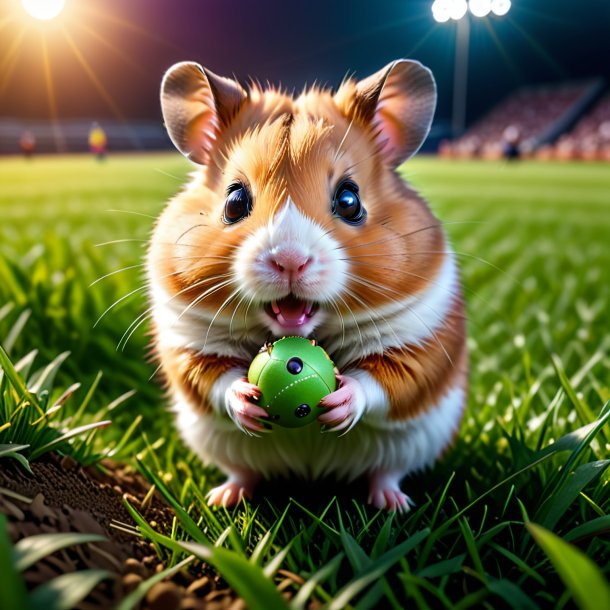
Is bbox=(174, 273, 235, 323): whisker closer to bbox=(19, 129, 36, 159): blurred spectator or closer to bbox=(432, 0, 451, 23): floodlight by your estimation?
bbox=(432, 0, 451, 23): floodlight

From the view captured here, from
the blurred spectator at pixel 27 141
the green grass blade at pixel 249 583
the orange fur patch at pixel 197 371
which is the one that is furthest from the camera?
the blurred spectator at pixel 27 141

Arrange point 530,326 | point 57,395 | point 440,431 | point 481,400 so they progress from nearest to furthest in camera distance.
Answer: point 440,431, point 57,395, point 481,400, point 530,326

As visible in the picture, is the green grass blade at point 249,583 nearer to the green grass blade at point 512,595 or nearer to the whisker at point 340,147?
the green grass blade at point 512,595

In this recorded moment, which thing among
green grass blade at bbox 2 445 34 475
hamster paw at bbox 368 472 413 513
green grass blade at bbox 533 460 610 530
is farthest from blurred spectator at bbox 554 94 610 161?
green grass blade at bbox 2 445 34 475

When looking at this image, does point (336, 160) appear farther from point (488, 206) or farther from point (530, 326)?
point (488, 206)

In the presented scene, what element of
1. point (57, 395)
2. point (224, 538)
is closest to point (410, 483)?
point (224, 538)

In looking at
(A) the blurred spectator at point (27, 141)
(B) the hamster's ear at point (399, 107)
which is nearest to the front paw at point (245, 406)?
(B) the hamster's ear at point (399, 107)
